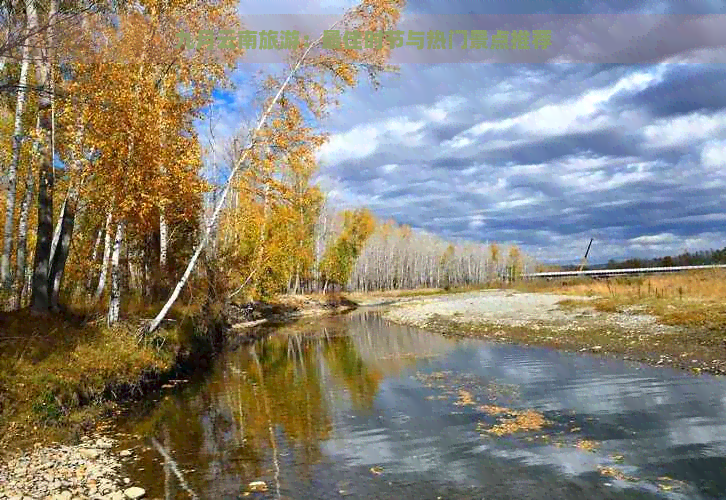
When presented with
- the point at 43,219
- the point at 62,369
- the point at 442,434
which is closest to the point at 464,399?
the point at 442,434

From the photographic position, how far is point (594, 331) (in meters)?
29.4

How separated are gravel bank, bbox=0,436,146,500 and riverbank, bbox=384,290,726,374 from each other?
18.3 m

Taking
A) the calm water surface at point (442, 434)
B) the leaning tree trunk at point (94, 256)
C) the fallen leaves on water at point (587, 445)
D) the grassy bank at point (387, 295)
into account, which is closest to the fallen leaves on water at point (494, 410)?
the calm water surface at point (442, 434)

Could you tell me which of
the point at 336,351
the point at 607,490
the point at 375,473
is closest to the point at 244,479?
the point at 375,473

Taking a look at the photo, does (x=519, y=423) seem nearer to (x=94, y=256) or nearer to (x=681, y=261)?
(x=94, y=256)

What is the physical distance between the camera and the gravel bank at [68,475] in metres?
9.74

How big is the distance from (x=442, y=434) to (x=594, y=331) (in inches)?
747

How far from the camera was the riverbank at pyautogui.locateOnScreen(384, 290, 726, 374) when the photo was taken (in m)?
22.0

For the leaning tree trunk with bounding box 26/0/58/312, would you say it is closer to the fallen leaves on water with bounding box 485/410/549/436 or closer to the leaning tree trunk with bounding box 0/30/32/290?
the leaning tree trunk with bounding box 0/30/32/290

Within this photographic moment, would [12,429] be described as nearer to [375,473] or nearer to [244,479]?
[244,479]

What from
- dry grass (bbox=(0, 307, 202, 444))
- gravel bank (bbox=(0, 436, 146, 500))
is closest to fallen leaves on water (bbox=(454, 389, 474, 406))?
gravel bank (bbox=(0, 436, 146, 500))

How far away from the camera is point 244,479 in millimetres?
10867

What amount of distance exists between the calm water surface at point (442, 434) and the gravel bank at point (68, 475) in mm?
502

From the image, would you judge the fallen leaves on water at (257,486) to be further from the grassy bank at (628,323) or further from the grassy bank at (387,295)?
the grassy bank at (387,295)
